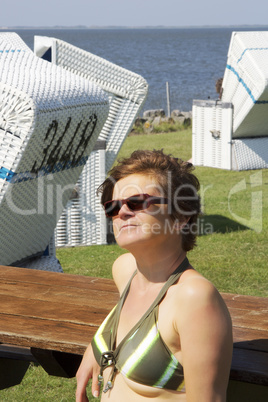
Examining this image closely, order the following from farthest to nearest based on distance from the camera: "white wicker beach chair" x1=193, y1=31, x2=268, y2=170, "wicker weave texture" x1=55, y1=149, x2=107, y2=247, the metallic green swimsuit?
1. "white wicker beach chair" x1=193, y1=31, x2=268, y2=170
2. "wicker weave texture" x1=55, y1=149, x2=107, y2=247
3. the metallic green swimsuit

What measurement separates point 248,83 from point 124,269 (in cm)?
752

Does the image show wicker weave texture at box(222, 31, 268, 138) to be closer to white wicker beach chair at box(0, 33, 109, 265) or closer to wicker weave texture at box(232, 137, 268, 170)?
wicker weave texture at box(232, 137, 268, 170)

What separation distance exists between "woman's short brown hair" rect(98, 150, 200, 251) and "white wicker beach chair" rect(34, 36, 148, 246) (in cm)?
396

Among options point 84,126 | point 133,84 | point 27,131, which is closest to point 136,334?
point 27,131

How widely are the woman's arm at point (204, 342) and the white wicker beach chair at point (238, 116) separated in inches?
300

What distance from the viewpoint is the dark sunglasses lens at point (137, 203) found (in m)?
1.73

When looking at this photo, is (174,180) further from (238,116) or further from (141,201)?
(238,116)

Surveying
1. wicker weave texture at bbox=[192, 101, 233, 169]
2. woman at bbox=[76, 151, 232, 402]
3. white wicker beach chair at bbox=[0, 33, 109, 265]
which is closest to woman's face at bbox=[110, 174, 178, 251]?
woman at bbox=[76, 151, 232, 402]

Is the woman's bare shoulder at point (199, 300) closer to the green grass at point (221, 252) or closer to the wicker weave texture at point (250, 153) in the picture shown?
the green grass at point (221, 252)

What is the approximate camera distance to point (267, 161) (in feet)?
32.5

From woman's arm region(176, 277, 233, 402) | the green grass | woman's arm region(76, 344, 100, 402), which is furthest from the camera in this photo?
the green grass

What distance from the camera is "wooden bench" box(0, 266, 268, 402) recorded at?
79.7 inches

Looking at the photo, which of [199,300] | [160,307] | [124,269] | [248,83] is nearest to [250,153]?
[248,83]

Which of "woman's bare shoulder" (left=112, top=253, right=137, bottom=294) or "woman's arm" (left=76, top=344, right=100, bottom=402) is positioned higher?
"woman's bare shoulder" (left=112, top=253, right=137, bottom=294)
